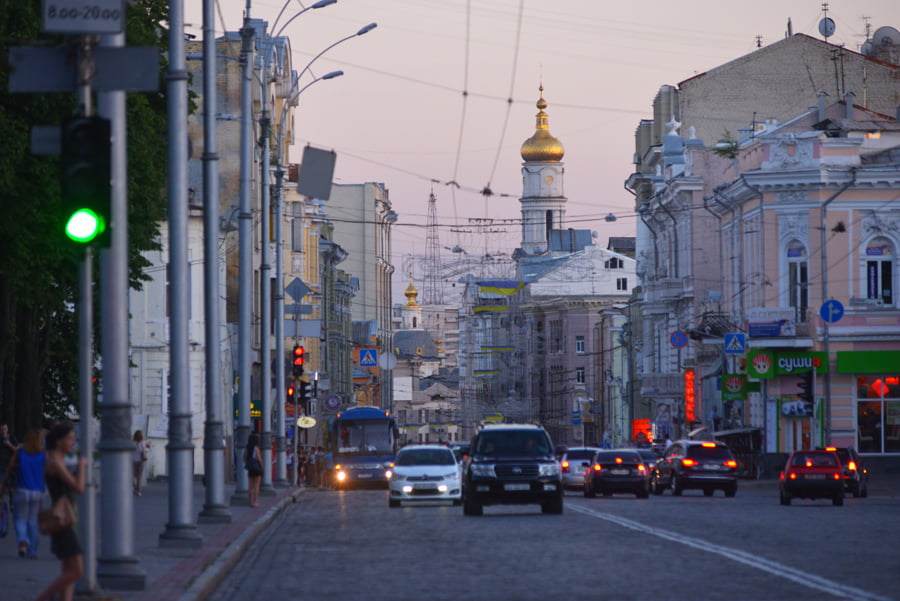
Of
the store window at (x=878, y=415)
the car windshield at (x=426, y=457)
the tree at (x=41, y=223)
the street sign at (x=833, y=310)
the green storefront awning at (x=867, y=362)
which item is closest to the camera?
the tree at (x=41, y=223)

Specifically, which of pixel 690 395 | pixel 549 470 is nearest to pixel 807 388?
pixel 690 395

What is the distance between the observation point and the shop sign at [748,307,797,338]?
55562mm

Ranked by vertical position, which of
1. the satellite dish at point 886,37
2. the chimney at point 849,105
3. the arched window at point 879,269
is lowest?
the arched window at point 879,269

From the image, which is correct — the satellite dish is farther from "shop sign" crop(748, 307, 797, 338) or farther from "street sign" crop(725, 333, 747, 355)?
"street sign" crop(725, 333, 747, 355)

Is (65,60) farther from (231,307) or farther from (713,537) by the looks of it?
(231,307)

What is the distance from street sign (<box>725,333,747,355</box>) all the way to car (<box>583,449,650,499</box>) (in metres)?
15.8

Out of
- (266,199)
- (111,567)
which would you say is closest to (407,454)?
(266,199)

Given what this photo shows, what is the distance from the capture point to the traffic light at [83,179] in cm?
1132

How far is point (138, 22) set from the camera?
29.4 metres

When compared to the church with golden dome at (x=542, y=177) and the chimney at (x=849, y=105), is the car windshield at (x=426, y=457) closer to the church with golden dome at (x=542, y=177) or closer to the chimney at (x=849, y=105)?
the chimney at (x=849, y=105)

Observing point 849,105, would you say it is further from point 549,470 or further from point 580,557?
point 580,557

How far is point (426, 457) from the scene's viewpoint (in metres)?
37.1

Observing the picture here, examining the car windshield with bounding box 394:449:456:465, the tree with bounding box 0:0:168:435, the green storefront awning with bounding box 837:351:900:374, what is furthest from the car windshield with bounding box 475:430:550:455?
the green storefront awning with bounding box 837:351:900:374

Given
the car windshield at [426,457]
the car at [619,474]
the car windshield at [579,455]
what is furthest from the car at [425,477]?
the car windshield at [579,455]
